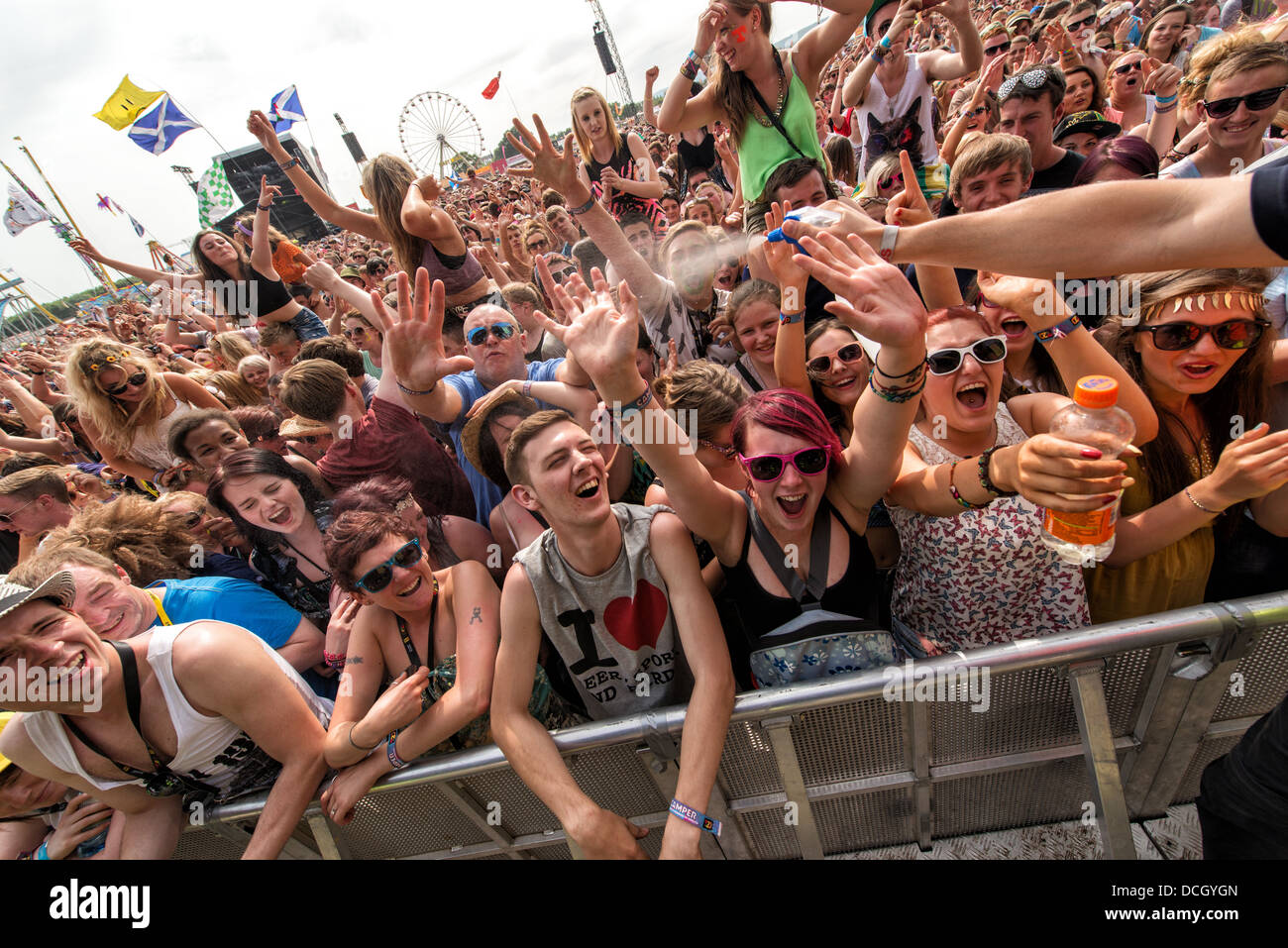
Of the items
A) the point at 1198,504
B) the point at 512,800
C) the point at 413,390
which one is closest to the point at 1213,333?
the point at 1198,504

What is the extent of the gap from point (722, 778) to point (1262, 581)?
2.05 metres

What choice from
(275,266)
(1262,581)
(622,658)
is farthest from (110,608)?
(275,266)

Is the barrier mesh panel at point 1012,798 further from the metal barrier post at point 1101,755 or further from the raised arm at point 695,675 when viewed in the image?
the raised arm at point 695,675

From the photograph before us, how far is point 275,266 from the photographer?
622cm

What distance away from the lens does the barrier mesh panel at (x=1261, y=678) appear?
63.4 inches

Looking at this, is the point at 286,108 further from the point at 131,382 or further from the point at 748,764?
the point at 748,764

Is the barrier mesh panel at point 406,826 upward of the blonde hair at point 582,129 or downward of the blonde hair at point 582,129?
downward

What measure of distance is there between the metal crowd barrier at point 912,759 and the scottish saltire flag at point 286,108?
11204 millimetres

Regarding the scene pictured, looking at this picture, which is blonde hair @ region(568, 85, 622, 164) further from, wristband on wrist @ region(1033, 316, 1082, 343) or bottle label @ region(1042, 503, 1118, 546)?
bottle label @ region(1042, 503, 1118, 546)

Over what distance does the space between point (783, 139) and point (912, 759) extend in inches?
150

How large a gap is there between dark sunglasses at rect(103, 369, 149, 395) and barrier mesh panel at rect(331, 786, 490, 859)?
373cm

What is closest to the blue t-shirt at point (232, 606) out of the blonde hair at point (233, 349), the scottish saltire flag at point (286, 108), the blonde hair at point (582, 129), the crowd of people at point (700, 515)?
the crowd of people at point (700, 515)
